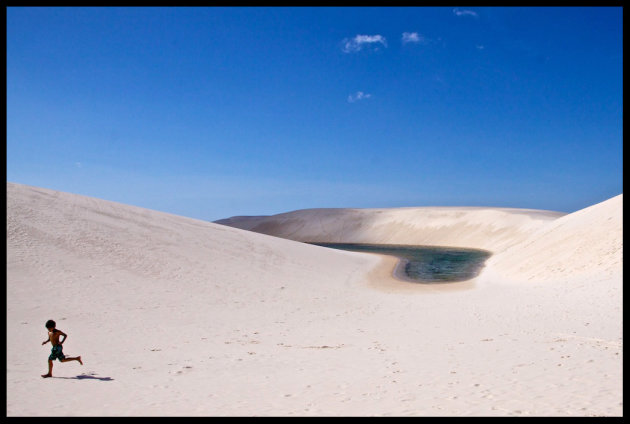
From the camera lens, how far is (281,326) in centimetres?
1191

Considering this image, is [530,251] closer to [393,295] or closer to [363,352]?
[393,295]

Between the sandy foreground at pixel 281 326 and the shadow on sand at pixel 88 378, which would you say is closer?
the sandy foreground at pixel 281 326

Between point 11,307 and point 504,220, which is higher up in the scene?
point 504,220

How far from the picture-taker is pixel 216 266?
2050 centimetres

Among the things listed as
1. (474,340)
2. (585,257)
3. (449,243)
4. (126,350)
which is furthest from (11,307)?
(449,243)

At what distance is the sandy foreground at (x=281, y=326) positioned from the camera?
6.08 metres

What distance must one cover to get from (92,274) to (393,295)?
12.4 meters

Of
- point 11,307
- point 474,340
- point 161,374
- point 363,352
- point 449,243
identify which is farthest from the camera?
point 449,243

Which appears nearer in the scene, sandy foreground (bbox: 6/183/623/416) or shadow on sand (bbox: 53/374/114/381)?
sandy foreground (bbox: 6/183/623/416)

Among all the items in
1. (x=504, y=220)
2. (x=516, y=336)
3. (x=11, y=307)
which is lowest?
(x=516, y=336)

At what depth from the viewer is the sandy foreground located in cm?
608

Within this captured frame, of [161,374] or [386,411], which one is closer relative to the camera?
[386,411]

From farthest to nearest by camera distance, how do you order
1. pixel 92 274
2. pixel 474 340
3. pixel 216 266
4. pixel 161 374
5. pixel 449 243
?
pixel 449 243 → pixel 216 266 → pixel 92 274 → pixel 474 340 → pixel 161 374

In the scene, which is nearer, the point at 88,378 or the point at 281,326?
the point at 88,378
